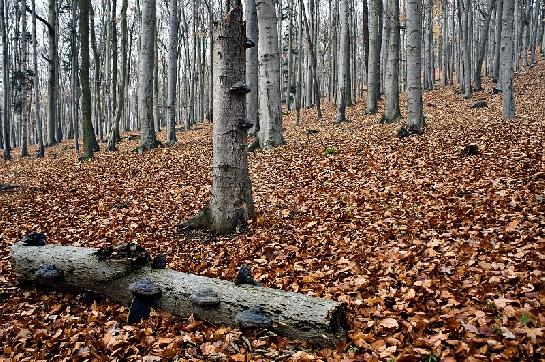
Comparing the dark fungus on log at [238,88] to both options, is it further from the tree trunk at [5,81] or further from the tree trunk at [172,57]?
the tree trunk at [5,81]

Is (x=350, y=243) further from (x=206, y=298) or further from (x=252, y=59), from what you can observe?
(x=252, y=59)

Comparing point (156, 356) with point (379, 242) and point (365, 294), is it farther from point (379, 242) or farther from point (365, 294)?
point (379, 242)

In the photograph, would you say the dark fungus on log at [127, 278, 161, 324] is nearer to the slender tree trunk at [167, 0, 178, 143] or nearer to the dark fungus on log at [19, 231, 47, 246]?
the dark fungus on log at [19, 231, 47, 246]

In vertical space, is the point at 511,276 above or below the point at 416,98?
below

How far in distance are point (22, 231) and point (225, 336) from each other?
231 inches

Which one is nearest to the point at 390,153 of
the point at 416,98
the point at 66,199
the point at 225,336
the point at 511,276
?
the point at 416,98

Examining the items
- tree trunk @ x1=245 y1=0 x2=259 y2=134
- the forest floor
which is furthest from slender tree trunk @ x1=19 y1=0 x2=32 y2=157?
tree trunk @ x1=245 y1=0 x2=259 y2=134

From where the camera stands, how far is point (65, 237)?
23.5 ft

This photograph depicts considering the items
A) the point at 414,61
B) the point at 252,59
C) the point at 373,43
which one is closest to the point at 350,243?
the point at 414,61

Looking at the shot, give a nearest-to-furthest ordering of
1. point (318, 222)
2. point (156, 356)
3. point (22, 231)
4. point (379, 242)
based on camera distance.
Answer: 1. point (156, 356)
2. point (379, 242)
3. point (318, 222)
4. point (22, 231)

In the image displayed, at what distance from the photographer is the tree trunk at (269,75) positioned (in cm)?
1096

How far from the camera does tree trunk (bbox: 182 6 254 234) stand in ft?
20.2

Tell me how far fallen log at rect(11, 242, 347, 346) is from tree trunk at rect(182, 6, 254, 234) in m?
1.91

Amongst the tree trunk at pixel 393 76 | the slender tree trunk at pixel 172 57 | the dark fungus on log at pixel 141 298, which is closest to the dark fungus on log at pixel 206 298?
the dark fungus on log at pixel 141 298
